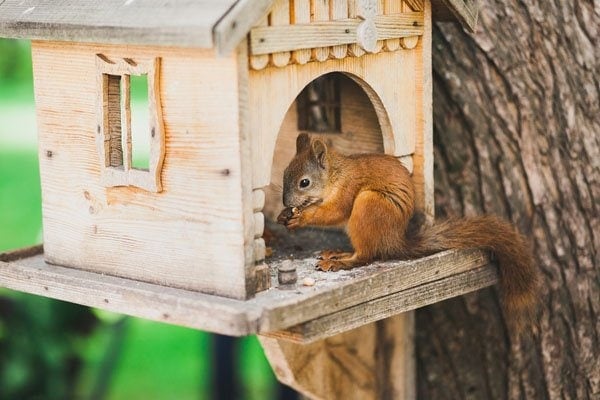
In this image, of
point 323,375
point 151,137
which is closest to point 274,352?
point 323,375

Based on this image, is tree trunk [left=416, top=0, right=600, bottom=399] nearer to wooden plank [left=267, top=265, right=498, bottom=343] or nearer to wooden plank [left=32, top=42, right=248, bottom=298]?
wooden plank [left=267, top=265, right=498, bottom=343]

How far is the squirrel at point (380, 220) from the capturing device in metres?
2.39

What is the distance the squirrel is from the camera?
2389mm

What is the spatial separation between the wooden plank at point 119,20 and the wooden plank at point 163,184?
0.07m

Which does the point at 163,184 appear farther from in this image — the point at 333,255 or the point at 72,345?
the point at 72,345

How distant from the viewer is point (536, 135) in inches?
112

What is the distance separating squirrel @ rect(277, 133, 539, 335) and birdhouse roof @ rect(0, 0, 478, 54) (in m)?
0.41

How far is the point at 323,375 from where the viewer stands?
2.89 meters

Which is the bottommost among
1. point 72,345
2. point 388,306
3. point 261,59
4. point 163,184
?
point 72,345

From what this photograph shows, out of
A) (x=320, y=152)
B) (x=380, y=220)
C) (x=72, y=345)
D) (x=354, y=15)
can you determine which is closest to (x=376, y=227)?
(x=380, y=220)

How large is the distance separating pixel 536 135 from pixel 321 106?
560mm

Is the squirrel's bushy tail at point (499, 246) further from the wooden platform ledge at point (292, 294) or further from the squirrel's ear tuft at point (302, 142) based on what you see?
the squirrel's ear tuft at point (302, 142)

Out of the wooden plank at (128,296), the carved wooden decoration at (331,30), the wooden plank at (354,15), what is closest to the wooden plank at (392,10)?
the carved wooden decoration at (331,30)

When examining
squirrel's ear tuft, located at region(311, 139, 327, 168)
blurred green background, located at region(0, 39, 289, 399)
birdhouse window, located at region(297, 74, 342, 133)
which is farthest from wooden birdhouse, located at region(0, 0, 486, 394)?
blurred green background, located at region(0, 39, 289, 399)
